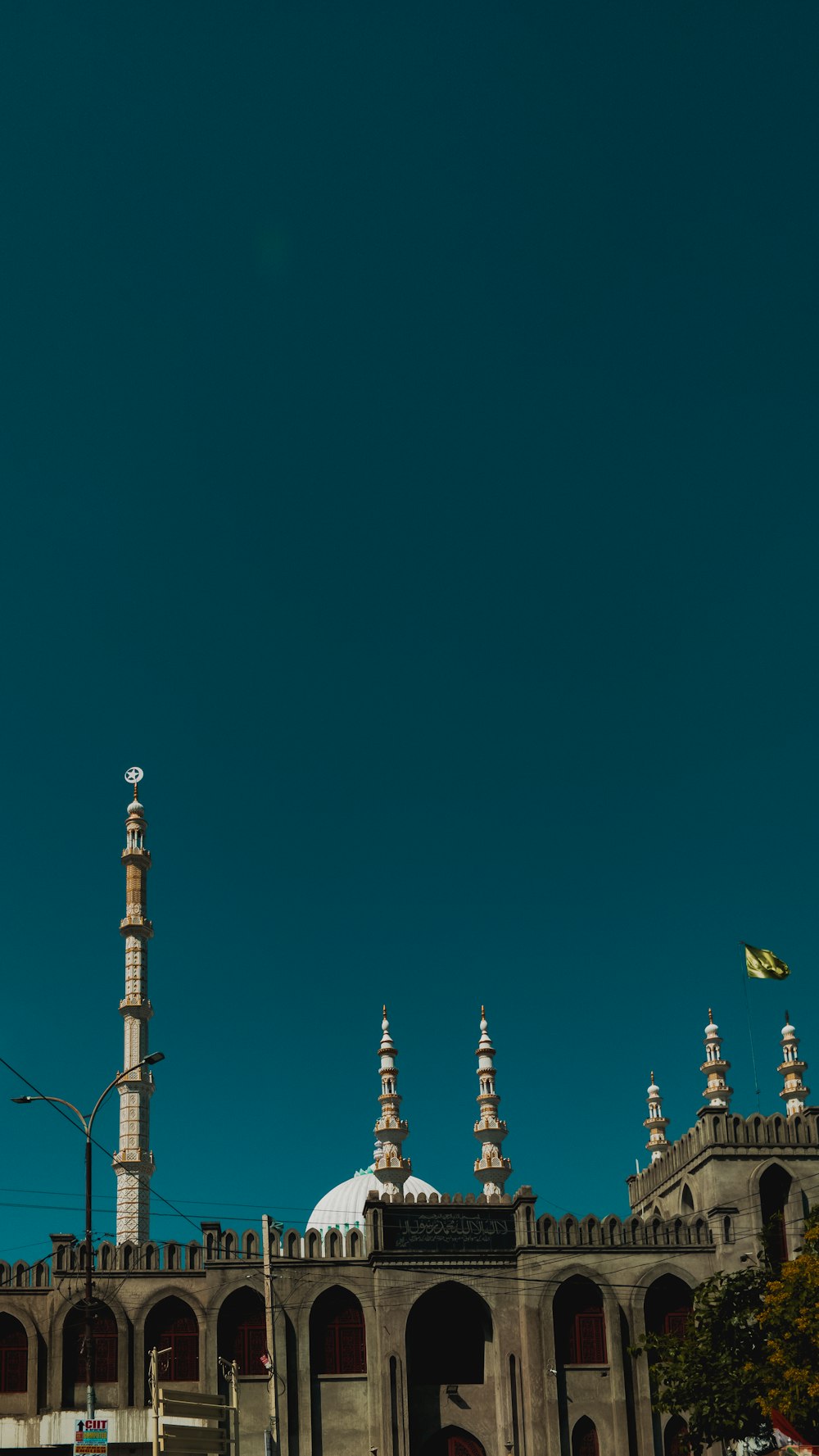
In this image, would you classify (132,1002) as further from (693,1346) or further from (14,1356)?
(693,1346)

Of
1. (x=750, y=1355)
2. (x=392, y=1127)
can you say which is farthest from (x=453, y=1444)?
(x=392, y=1127)

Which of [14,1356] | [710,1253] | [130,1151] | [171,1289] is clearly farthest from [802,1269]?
[130,1151]

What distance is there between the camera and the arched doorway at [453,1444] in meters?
50.4

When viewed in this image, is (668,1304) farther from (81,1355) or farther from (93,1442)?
(93,1442)

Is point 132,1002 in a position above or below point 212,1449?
above

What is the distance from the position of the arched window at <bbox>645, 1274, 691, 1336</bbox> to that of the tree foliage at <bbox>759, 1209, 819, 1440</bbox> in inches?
485

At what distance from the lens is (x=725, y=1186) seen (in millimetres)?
53406

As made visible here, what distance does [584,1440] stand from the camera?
165ft

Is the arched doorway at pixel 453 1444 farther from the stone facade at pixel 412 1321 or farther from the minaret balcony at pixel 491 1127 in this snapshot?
the minaret balcony at pixel 491 1127

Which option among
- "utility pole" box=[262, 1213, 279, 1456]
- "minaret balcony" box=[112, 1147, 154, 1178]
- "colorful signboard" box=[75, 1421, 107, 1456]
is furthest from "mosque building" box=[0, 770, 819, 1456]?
"minaret balcony" box=[112, 1147, 154, 1178]

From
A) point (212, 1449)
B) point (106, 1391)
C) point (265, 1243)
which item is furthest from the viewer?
point (106, 1391)

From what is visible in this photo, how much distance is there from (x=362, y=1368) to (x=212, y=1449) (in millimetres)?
15295

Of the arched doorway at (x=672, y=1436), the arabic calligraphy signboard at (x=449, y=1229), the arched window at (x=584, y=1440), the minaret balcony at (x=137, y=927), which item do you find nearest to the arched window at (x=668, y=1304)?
the arched doorway at (x=672, y=1436)

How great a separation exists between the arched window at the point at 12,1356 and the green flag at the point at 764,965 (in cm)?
3030
